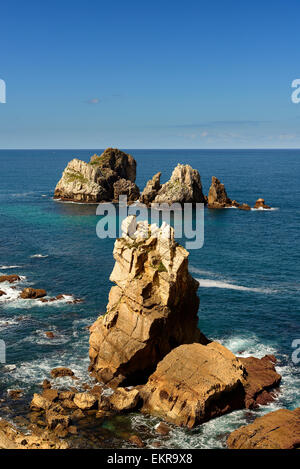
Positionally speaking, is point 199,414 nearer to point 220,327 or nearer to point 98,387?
point 98,387

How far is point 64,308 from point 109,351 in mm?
21906

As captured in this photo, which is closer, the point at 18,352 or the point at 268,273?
the point at 18,352

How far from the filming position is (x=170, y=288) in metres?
48.6

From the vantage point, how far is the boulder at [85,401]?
43938mm

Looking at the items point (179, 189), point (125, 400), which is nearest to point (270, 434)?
point (125, 400)

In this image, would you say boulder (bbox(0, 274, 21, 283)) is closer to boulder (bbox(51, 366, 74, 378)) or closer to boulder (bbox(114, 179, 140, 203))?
boulder (bbox(51, 366, 74, 378))

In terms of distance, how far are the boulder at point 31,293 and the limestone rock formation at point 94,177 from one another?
9017 cm

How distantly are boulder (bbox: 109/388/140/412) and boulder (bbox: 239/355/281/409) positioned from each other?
10.6 meters

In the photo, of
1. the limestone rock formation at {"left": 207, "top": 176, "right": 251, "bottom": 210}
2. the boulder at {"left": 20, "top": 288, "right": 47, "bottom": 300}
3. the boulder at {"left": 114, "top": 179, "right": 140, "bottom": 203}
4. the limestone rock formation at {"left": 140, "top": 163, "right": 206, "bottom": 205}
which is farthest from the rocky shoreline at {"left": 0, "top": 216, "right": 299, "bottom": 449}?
the boulder at {"left": 114, "top": 179, "right": 140, "bottom": 203}

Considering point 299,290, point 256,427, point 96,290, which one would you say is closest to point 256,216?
point 299,290

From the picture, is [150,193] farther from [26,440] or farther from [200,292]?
[26,440]

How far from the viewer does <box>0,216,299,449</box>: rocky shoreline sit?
4144 cm
